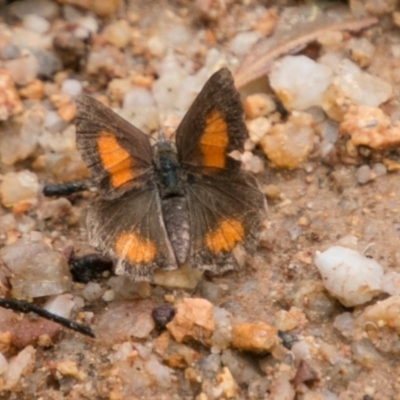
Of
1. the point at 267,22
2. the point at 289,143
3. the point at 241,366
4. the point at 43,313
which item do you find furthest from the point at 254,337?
the point at 267,22

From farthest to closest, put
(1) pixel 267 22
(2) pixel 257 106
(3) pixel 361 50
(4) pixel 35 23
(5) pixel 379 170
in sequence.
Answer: (4) pixel 35 23 < (1) pixel 267 22 < (3) pixel 361 50 < (2) pixel 257 106 < (5) pixel 379 170

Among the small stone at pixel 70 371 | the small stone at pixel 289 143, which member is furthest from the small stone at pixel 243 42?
the small stone at pixel 70 371

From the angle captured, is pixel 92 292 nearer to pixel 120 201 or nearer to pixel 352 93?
pixel 120 201

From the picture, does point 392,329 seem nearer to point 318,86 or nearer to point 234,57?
point 318,86

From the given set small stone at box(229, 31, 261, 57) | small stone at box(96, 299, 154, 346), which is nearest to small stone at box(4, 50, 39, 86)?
small stone at box(229, 31, 261, 57)

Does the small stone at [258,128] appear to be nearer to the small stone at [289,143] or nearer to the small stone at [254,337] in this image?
the small stone at [289,143]

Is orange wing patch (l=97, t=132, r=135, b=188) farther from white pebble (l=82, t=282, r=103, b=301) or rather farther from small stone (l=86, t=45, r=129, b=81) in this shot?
small stone (l=86, t=45, r=129, b=81)

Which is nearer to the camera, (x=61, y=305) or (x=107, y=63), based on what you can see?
(x=61, y=305)
